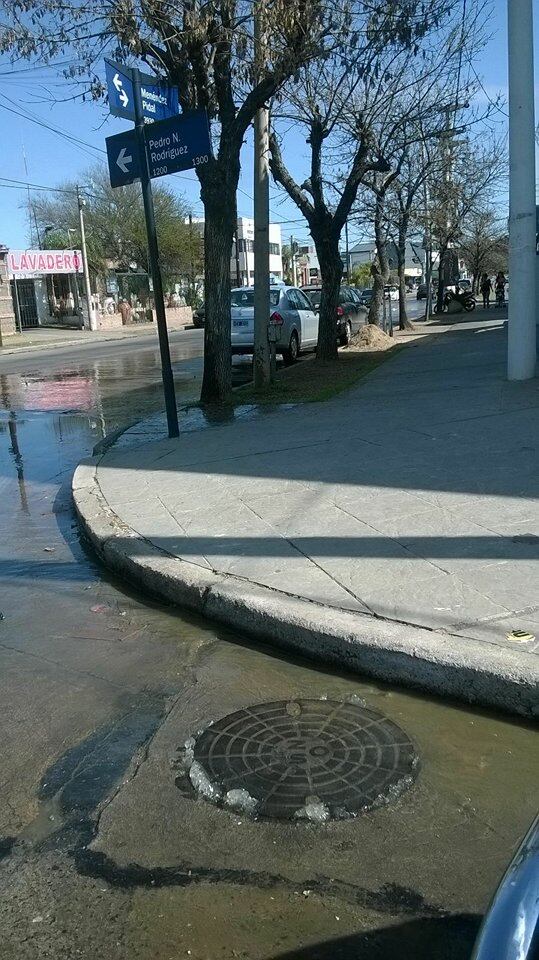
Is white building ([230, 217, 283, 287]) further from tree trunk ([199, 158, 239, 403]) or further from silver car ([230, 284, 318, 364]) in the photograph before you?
tree trunk ([199, 158, 239, 403])

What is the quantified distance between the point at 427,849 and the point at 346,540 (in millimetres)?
2952

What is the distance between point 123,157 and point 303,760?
7.39 metres

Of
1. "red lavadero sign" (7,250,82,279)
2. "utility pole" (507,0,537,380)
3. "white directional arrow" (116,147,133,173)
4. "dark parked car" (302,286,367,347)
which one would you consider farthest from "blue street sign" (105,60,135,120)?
"red lavadero sign" (7,250,82,279)

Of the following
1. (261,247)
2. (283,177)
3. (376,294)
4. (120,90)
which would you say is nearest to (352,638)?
(120,90)

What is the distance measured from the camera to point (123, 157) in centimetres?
890

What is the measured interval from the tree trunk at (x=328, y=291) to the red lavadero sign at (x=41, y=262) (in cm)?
2565

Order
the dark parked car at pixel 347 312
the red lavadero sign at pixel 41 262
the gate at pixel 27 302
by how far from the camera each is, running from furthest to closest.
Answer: the gate at pixel 27 302 < the red lavadero sign at pixel 41 262 < the dark parked car at pixel 347 312

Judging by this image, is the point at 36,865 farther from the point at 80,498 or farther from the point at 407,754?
the point at 80,498

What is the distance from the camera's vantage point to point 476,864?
2.71m

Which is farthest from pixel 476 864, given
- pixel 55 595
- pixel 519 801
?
pixel 55 595

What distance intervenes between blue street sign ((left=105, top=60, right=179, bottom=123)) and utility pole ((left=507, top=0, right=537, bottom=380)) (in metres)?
4.57

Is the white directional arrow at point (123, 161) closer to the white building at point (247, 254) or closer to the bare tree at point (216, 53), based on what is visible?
the bare tree at point (216, 53)

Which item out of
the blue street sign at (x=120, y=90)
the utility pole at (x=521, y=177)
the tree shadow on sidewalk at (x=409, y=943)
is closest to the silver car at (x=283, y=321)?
the utility pole at (x=521, y=177)

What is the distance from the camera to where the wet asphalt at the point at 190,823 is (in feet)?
8.10
